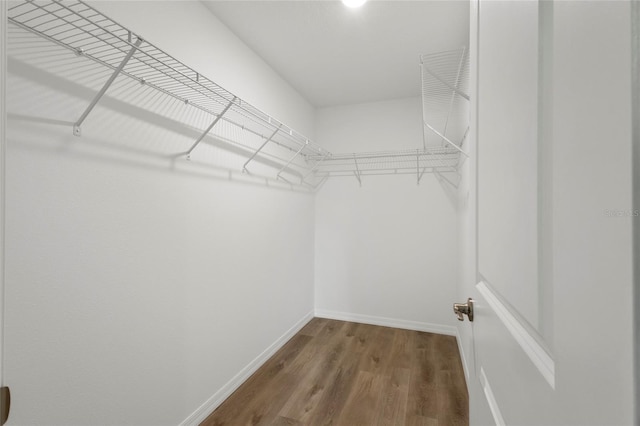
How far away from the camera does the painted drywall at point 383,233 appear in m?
3.01

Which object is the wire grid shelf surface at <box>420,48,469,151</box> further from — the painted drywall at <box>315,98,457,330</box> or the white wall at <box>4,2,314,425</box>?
the white wall at <box>4,2,314,425</box>


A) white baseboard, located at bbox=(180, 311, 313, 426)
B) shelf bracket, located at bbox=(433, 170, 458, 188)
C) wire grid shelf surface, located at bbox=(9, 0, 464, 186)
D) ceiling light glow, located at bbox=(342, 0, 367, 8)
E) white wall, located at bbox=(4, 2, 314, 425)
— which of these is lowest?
white baseboard, located at bbox=(180, 311, 313, 426)

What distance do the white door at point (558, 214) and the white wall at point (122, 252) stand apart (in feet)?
4.49

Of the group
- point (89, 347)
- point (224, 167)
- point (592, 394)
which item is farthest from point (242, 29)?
point (592, 394)

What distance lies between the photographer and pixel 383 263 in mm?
3203

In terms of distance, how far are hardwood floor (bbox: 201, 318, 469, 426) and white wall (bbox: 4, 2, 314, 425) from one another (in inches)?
11.0

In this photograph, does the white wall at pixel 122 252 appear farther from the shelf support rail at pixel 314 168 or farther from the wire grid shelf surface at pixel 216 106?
the shelf support rail at pixel 314 168

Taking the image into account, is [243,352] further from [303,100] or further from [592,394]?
[303,100]

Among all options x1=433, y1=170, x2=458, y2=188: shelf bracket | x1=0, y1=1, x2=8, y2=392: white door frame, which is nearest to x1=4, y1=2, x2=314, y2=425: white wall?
x1=0, y1=1, x2=8, y2=392: white door frame

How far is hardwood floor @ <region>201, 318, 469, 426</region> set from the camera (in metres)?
1.75

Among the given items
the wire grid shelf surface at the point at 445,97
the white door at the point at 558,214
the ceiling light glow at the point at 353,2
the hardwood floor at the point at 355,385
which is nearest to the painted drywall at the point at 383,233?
the wire grid shelf surface at the point at 445,97

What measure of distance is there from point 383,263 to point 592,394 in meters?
3.00

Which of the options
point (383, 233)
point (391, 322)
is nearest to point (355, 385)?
point (391, 322)

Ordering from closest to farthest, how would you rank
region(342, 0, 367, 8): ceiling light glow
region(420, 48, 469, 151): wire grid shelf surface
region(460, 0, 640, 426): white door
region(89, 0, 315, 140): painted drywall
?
region(460, 0, 640, 426): white door < region(89, 0, 315, 140): painted drywall < region(342, 0, 367, 8): ceiling light glow < region(420, 48, 469, 151): wire grid shelf surface
